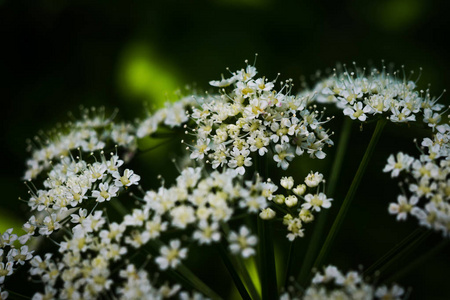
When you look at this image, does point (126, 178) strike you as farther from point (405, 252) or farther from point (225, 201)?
point (405, 252)

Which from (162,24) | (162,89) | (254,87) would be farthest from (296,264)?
(162,24)

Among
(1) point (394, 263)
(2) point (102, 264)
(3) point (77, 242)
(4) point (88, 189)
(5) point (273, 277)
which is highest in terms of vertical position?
(4) point (88, 189)

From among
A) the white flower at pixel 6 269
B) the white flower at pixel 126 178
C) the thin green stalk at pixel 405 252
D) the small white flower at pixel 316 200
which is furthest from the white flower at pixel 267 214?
the white flower at pixel 6 269

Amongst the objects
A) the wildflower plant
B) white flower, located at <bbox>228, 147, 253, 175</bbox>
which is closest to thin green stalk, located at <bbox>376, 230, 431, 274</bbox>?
the wildflower plant

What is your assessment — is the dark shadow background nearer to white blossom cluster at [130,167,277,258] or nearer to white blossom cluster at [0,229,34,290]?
white blossom cluster at [0,229,34,290]

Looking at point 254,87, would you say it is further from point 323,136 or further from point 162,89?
point 162,89

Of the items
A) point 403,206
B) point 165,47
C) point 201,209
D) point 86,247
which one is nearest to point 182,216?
point 201,209
